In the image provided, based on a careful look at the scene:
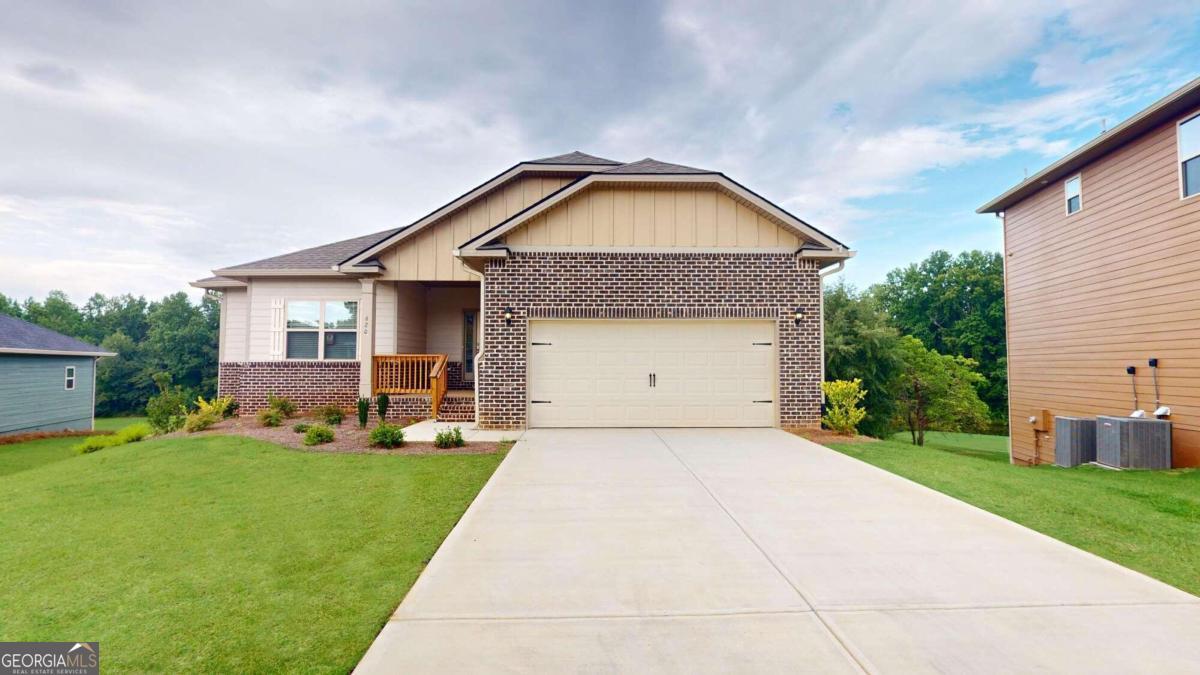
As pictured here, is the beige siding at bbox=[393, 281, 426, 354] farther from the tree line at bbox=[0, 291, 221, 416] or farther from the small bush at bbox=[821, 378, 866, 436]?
the tree line at bbox=[0, 291, 221, 416]

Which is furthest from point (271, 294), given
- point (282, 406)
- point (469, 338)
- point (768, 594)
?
point (768, 594)

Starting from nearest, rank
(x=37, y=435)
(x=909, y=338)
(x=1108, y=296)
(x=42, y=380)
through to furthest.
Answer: (x=1108, y=296)
(x=37, y=435)
(x=42, y=380)
(x=909, y=338)

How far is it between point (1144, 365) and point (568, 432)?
1080 cm

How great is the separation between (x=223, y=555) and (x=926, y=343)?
44.0 metres

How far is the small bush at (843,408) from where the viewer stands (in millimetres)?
9266

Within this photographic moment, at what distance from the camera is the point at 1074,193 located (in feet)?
35.5

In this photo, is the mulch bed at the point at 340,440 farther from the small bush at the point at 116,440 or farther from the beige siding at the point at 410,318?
the beige siding at the point at 410,318

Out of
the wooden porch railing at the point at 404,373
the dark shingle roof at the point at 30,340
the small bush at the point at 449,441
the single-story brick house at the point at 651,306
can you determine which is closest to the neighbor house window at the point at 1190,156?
the single-story brick house at the point at 651,306

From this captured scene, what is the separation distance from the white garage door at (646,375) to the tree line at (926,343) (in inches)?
350

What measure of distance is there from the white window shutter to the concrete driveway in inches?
417

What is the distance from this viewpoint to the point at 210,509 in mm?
4793

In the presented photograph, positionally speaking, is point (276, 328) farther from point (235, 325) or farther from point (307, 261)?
point (307, 261)

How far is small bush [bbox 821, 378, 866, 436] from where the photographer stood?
927 cm

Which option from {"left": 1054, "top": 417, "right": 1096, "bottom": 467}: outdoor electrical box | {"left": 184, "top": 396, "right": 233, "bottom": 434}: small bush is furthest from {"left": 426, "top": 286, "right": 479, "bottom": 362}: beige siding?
Result: {"left": 1054, "top": 417, "right": 1096, "bottom": 467}: outdoor electrical box
